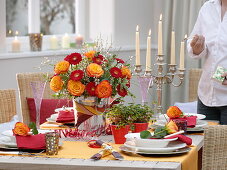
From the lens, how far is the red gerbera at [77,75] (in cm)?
279

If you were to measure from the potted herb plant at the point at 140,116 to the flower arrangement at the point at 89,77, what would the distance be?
0.32 feet

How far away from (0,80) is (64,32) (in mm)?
1214

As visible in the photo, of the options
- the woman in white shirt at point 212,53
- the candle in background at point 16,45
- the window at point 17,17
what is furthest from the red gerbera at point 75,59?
the window at point 17,17

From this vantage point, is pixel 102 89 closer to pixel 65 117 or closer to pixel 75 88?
pixel 75 88

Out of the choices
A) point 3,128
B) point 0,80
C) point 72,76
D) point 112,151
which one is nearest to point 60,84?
point 72,76

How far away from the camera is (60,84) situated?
9.33 feet

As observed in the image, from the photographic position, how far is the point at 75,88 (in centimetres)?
280

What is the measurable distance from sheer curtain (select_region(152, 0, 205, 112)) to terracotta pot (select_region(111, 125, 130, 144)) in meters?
2.89

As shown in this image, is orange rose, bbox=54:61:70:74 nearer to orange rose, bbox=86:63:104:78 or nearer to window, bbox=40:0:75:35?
orange rose, bbox=86:63:104:78

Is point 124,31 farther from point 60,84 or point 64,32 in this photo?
point 60,84

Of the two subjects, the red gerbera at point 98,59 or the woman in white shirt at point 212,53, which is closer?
the red gerbera at point 98,59

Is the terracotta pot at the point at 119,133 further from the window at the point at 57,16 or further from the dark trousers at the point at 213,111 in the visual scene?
the window at the point at 57,16

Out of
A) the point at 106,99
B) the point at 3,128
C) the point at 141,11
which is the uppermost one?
the point at 141,11

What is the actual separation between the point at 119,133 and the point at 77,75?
0.32 metres
